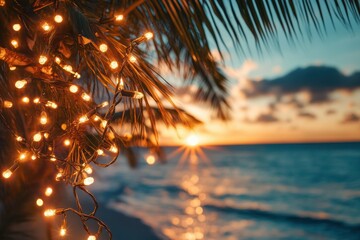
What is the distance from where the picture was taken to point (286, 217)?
12633 millimetres

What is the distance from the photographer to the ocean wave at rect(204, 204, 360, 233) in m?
11.4

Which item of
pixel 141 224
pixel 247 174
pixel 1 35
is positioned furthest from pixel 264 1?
pixel 247 174

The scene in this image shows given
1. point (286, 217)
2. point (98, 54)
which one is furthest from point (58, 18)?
point (286, 217)

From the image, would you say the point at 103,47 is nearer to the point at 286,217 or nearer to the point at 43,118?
the point at 43,118

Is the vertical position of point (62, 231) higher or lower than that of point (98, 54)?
lower

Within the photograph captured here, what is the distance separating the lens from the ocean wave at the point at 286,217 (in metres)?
11.4

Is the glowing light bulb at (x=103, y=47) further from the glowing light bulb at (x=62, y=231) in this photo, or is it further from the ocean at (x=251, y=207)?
the ocean at (x=251, y=207)

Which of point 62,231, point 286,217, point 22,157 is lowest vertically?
point 62,231

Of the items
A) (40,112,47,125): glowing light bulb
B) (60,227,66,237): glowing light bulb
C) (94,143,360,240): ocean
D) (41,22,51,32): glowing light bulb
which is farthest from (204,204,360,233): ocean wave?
(41,22,51,32): glowing light bulb

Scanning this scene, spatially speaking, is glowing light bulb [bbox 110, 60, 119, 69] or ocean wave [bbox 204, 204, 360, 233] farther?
ocean wave [bbox 204, 204, 360, 233]

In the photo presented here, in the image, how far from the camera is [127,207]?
43.3ft

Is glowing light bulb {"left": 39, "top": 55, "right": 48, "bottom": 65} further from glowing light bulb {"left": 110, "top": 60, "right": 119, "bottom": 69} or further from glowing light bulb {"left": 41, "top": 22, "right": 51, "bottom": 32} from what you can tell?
glowing light bulb {"left": 110, "top": 60, "right": 119, "bottom": 69}

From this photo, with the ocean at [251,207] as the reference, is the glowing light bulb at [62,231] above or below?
below

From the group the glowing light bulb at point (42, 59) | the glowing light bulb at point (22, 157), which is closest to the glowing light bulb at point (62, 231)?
the glowing light bulb at point (22, 157)
